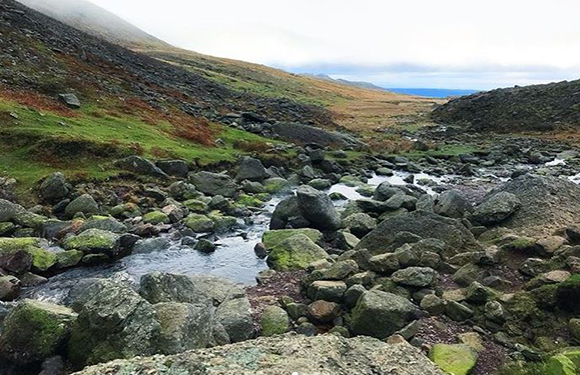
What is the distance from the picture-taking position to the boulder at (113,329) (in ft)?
33.0

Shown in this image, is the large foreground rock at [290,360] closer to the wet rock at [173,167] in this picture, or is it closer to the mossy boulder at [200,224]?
the mossy boulder at [200,224]

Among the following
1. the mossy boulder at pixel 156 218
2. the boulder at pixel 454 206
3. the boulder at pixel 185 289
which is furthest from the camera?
the boulder at pixel 454 206

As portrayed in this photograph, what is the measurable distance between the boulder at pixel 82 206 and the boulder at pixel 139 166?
272 inches

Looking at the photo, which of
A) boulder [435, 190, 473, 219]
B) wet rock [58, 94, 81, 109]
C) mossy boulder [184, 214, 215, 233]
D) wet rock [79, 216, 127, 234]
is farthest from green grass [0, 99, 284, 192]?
boulder [435, 190, 473, 219]

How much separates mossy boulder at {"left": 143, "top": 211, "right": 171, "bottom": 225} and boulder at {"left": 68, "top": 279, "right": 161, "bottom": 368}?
14574 mm

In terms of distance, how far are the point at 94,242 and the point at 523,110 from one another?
282 feet

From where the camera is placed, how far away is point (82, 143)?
32.8 metres

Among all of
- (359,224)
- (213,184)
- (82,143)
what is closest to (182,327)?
(359,224)

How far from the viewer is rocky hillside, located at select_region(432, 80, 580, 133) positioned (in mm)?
79438

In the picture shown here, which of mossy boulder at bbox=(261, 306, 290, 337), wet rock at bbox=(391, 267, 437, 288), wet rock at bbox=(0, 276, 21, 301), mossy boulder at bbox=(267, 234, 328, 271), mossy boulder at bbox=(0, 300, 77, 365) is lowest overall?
wet rock at bbox=(0, 276, 21, 301)

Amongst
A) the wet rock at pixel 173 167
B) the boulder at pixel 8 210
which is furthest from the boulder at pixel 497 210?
the boulder at pixel 8 210

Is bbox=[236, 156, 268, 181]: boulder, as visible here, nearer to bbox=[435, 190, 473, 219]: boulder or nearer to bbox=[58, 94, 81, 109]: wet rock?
bbox=[435, 190, 473, 219]: boulder

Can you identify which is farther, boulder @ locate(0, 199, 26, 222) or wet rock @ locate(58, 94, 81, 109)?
wet rock @ locate(58, 94, 81, 109)

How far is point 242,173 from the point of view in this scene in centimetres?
3672
